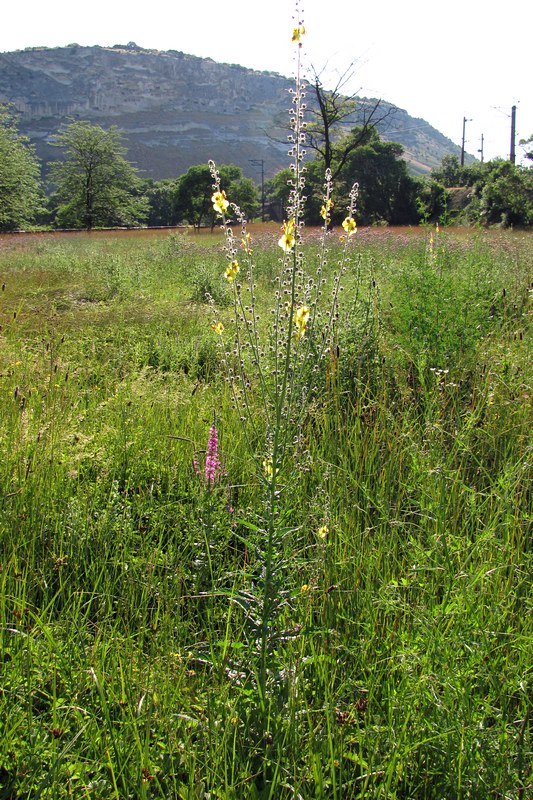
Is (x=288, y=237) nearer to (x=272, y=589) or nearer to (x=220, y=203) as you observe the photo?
(x=220, y=203)

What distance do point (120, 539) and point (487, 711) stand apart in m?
1.34

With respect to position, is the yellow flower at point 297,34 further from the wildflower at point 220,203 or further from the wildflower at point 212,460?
the wildflower at point 212,460

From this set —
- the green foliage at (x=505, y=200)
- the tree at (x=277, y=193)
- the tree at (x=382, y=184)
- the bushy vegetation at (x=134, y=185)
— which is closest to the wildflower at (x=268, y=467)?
the green foliage at (x=505, y=200)

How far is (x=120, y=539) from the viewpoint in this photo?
81.1 inches

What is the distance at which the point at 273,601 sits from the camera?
1.48 m

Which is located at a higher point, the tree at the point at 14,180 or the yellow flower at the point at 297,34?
the tree at the point at 14,180

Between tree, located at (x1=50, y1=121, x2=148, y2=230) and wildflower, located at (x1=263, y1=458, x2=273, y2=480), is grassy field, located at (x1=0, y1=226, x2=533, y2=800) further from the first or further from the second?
tree, located at (x1=50, y1=121, x2=148, y2=230)

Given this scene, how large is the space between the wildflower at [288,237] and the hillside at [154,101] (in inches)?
6131

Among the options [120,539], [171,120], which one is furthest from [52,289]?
[171,120]

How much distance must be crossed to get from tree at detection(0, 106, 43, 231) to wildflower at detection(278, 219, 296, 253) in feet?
110

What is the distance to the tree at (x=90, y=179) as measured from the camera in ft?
135

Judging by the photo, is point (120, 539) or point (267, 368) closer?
point (120, 539)

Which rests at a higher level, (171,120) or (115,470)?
(171,120)

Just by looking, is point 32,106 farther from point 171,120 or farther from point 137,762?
point 137,762
